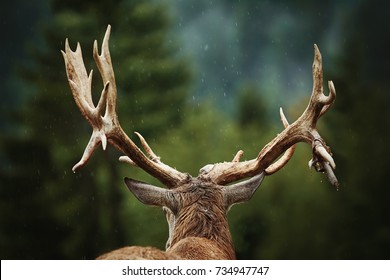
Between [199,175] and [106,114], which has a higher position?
[106,114]

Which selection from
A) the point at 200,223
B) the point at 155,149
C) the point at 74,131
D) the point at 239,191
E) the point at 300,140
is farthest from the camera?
the point at 74,131

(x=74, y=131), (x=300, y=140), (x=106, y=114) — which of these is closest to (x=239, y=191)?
(x=300, y=140)

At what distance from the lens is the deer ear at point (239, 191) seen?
6.77m

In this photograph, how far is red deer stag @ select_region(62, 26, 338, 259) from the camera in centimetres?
644

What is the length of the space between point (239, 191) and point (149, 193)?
62 centimetres

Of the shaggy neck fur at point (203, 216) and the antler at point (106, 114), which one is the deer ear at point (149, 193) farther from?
the antler at point (106, 114)

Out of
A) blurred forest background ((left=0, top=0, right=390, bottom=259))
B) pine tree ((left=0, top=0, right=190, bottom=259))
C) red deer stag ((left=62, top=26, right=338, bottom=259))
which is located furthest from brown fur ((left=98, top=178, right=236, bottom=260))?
pine tree ((left=0, top=0, right=190, bottom=259))

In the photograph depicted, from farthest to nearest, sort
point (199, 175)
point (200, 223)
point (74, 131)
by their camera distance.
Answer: point (74, 131)
point (199, 175)
point (200, 223)

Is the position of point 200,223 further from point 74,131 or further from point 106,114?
point 74,131

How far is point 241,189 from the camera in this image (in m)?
6.83

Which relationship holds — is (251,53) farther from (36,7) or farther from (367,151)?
(367,151)

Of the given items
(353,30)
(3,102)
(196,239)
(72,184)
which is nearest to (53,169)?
(72,184)

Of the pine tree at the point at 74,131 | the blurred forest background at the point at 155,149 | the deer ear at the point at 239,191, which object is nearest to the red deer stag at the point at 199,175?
the deer ear at the point at 239,191

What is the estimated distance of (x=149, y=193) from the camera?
668 cm
